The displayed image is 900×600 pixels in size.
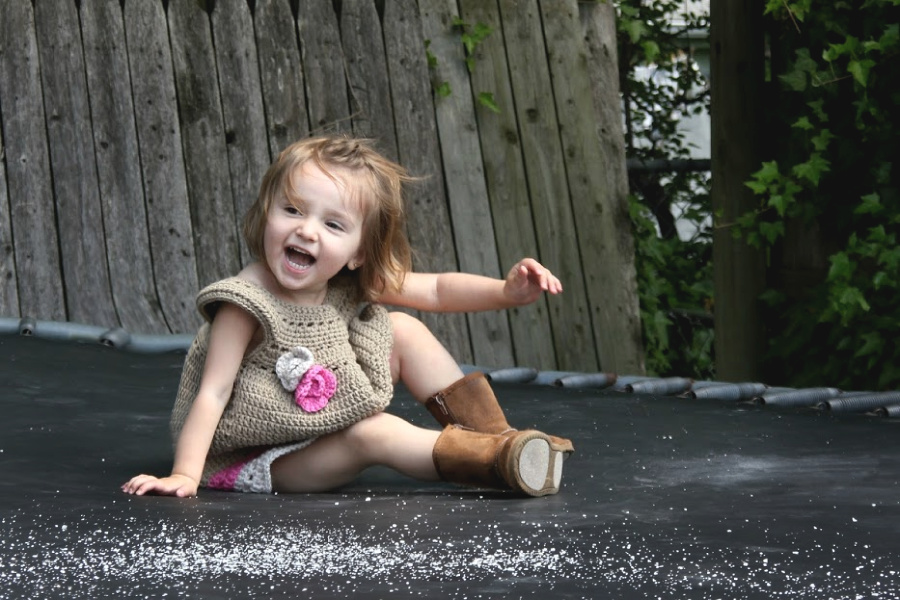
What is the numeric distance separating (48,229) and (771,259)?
2.34m

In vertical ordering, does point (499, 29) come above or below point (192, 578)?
above

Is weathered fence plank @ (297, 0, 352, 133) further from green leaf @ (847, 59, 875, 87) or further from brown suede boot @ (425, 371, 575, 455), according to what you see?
brown suede boot @ (425, 371, 575, 455)

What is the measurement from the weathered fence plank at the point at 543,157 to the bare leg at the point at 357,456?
2391 millimetres

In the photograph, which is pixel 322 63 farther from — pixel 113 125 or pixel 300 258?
pixel 300 258

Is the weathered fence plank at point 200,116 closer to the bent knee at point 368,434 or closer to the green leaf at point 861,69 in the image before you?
the green leaf at point 861,69

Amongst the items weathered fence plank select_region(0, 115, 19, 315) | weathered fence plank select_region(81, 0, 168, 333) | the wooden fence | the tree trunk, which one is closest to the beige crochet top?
the wooden fence

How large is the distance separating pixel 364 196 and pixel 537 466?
510 mm

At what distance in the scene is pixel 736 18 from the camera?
4.65 metres

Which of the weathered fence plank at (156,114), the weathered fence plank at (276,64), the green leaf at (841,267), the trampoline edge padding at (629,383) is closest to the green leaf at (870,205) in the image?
the green leaf at (841,267)

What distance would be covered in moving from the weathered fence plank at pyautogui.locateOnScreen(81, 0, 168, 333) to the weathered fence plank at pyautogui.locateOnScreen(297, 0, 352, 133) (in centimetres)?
54

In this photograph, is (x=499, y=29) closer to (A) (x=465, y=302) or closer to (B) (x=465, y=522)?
(A) (x=465, y=302)

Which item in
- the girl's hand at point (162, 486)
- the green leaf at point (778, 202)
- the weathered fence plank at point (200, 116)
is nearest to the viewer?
the girl's hand at point (162, 486)

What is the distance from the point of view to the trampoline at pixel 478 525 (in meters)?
1.48

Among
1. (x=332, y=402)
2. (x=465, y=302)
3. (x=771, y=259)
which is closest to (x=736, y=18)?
(x=771, y=259)
